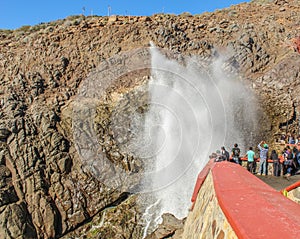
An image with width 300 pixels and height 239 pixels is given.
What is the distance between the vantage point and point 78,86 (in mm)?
24031

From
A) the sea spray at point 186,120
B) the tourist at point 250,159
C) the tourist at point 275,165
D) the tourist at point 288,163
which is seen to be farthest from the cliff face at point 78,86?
the tourist at point 288,163

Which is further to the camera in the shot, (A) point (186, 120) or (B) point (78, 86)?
(B) point (78, 86)

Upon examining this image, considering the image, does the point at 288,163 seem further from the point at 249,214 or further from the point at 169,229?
the point at 249,214

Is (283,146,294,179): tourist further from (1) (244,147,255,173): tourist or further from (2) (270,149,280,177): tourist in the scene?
(1) (244,147,255,173): tourist

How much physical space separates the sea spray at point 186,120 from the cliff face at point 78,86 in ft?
3.62

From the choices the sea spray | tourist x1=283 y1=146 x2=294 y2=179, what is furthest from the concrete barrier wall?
the sea spray

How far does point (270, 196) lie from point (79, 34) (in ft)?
86.4

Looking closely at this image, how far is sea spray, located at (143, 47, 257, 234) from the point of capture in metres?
19.2

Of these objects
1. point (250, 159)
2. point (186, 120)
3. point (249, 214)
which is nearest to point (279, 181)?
point (250, 159)

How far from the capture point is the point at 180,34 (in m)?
26.9

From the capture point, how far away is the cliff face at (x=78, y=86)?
680 inches

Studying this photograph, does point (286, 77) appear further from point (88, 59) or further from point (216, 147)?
point (88, 59)

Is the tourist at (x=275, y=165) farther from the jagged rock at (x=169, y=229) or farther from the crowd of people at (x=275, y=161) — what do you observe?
the jagged rock at (x=169, y=229)

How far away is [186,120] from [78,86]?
8.77m
